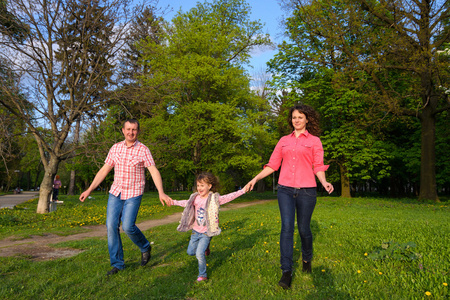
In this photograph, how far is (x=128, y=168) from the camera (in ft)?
16.4

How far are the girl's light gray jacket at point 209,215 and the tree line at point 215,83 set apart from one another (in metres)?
8.57

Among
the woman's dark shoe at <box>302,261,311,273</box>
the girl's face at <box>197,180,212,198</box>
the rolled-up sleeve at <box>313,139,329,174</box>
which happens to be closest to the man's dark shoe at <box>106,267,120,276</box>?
the girl's face at <box>197,180,212,198</box>

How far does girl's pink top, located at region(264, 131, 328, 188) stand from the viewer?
424 centimetres

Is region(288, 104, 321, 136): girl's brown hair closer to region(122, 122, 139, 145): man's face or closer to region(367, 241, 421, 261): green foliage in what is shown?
region(367, 241, 421, 261): green foliage

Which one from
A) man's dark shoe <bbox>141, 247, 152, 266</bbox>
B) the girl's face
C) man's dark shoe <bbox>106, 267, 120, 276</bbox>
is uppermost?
the girl's face

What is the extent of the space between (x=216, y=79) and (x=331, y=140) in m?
8.89

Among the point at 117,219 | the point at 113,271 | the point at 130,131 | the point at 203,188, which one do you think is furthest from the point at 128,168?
the point at 113,271

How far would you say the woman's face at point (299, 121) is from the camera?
4484 millimetres

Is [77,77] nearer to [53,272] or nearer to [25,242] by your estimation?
[25,242]

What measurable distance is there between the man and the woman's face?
2149 mm

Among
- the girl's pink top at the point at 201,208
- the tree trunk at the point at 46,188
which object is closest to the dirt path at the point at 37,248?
the girl's pink top at the point at 201,208

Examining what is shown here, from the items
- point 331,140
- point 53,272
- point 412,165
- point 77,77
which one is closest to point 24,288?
point 53,272

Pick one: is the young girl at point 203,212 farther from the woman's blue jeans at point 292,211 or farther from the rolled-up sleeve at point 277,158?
the woman's blue jeans at point 292,211

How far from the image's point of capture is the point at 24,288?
421cm
